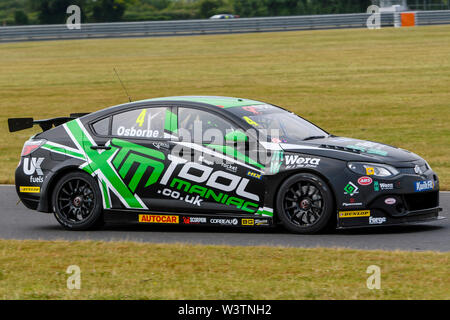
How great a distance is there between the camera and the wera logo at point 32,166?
31.6 ft

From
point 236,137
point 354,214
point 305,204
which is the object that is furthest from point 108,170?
point 354,214

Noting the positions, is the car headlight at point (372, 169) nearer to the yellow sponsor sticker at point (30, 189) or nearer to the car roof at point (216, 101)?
the car roof at point (216, 101)

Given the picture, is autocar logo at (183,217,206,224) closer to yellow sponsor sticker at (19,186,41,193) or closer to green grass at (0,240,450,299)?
green grass at (0,240,450,299)

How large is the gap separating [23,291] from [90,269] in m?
0.85

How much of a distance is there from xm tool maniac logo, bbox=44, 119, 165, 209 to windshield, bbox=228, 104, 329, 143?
103 cm

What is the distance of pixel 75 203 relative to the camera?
9477 mm

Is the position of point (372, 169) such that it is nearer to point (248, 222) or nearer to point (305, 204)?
point (305, 204)

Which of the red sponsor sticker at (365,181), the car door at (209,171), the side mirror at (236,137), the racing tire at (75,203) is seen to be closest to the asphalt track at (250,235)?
the racing tire at (75,203)

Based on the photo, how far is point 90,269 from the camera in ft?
23.1

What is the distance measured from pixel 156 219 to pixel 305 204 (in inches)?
66.2

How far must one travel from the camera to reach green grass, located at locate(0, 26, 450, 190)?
1834 centimetres

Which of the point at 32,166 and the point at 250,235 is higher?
the point at 32,166

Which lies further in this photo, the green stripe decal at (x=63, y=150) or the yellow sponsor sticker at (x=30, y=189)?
the yellow sponsor sticker at (x=30, y=189)

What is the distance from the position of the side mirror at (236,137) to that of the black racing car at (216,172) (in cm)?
2
